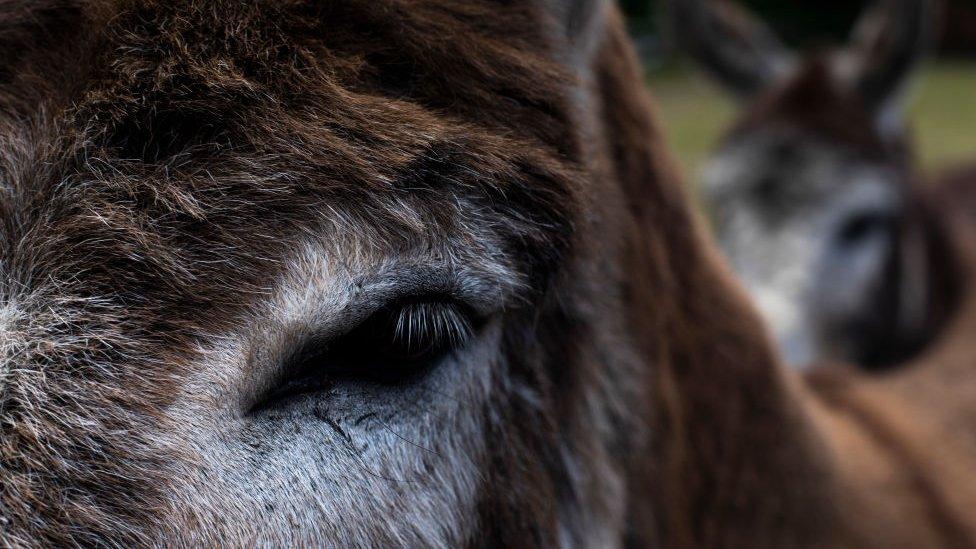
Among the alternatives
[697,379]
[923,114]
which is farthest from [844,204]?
[923,114]

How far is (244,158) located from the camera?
1320mm

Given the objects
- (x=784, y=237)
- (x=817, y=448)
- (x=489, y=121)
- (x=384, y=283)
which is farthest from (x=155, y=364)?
(x=784, y=237)

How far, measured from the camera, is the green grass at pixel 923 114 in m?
13.8

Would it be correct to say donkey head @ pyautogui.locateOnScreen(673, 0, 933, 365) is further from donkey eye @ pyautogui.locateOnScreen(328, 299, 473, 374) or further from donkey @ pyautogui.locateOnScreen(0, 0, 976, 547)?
donkey eye @ pyautogui.locateOnScreen(328, 299, 473, 374)

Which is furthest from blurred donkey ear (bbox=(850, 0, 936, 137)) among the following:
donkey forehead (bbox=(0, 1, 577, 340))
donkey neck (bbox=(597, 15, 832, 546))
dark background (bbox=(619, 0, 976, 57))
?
dark background (bbox=(619, 0, 976, 57))

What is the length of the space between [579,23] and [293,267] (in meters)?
0.80

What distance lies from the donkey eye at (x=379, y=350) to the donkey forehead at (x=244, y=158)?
10 cm

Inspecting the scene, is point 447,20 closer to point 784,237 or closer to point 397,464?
point 397,464

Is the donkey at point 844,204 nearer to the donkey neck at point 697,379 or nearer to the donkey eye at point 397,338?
the donkey neck at point 697,379

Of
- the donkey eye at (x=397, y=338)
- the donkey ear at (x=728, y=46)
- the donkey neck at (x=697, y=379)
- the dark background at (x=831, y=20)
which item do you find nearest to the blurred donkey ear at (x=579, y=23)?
the donkey neck at (x=697, y=379)

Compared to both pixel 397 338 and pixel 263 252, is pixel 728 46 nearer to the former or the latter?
pixel 397 338

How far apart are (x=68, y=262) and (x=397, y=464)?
577 mm

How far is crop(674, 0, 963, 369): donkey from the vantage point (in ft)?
18.3

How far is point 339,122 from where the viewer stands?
4.47ft
